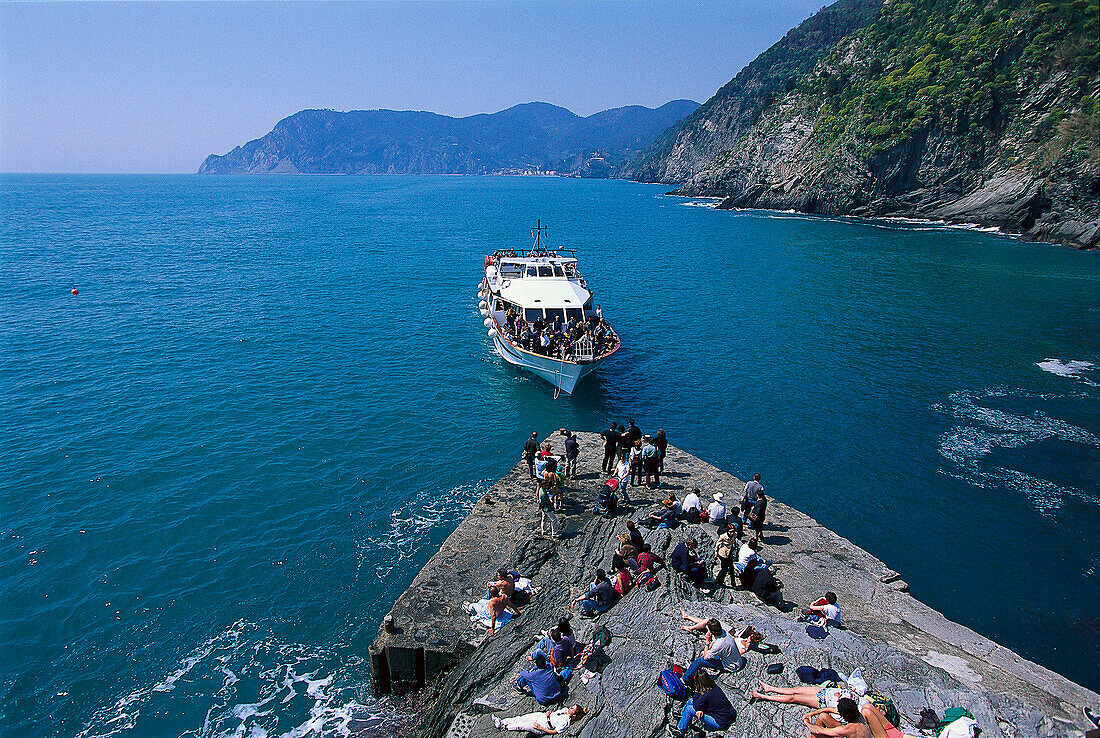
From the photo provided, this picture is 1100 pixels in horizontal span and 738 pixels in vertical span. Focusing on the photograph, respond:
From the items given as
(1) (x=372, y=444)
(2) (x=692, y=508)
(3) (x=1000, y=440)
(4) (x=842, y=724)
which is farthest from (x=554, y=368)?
(4) (x=842, y=724)

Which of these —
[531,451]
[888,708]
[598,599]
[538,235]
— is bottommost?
[598,599]

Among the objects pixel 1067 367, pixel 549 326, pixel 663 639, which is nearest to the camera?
pixel 663 639

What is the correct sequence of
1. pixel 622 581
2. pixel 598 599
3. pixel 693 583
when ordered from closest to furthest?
pixel 598 599 < pixel 622 581 < pixel 693 583

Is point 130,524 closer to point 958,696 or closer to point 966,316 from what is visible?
point 958,696

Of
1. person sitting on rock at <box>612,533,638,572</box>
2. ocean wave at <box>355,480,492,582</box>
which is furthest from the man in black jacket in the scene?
person sitting on rock at <box>612,533,638,572</box>

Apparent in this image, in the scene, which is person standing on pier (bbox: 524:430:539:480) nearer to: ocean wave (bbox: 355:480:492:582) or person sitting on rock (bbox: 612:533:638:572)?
ocean wave (bbox: 355:480:492:582)

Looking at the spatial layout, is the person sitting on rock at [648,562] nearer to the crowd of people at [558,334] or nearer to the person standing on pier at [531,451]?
the person standing on pier at [531,451]

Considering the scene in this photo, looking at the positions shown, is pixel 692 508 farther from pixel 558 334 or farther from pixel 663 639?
pixel 558 334
